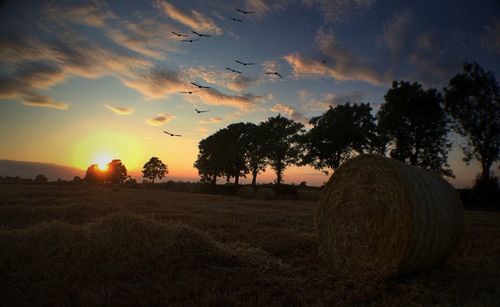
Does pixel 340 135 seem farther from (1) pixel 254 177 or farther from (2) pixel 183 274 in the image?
(2) pixel 183 274

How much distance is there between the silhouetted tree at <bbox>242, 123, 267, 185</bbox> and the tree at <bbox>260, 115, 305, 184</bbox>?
75 centimetres

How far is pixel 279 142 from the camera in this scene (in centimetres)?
5638

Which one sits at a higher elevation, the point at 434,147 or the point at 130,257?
the point at 434,147

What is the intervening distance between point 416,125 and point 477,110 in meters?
5.16

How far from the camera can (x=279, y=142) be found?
5638 centimetres

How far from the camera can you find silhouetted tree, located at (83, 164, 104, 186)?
5719 cm

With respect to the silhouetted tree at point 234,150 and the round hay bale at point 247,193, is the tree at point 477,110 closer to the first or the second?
the round hay bale at point 247,193

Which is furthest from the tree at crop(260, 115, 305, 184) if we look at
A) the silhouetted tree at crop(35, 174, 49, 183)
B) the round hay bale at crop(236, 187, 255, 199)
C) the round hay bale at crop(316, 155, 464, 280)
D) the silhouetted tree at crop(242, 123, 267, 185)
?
the round hay bale at crop(316, 155, 464, 280)

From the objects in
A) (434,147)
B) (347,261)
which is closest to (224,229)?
(347,261)

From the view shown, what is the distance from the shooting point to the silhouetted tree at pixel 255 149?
57.4 metres

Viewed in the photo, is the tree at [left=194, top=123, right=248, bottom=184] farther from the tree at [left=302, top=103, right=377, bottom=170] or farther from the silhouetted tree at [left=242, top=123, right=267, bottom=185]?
the tree at [left=302, top=103, right=377, bottom=170]

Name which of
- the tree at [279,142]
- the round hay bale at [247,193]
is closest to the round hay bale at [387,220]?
the round hay bale at [247,193]

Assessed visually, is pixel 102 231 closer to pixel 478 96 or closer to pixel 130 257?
pixel 130 257

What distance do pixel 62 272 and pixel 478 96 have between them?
3706cm
